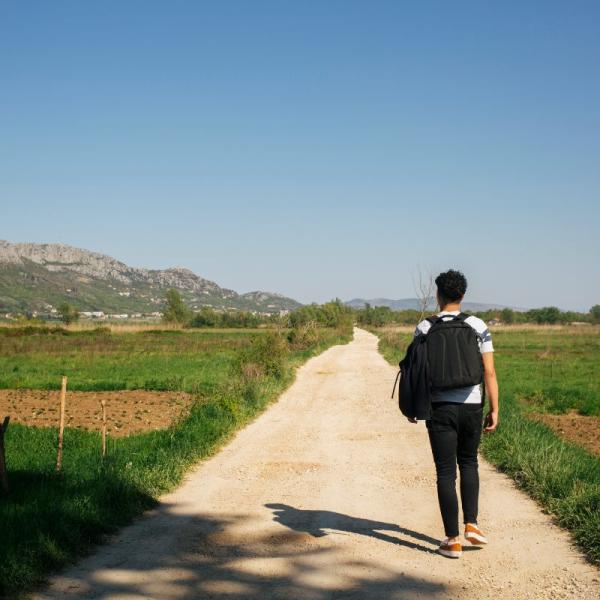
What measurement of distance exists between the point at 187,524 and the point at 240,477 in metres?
2.25

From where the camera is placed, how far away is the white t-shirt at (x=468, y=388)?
5633 millimetres

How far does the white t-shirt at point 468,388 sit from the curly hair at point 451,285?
15 centimetres

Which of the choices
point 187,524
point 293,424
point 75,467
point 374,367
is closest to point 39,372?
point 374,367

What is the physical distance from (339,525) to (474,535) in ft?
4.40

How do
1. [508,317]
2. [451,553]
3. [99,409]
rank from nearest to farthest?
[451,553] → [99,409] → [508,317]

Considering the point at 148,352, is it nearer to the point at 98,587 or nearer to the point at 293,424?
the point at 293,424

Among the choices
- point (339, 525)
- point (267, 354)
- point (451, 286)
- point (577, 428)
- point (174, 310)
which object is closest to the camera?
point (451, 286)

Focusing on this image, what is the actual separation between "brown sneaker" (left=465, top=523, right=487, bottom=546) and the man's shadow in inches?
12.4

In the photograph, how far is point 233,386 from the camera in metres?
16.9

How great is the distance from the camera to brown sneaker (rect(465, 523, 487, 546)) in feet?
18.6

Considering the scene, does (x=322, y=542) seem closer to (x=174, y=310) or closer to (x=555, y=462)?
(x=555, y=462)

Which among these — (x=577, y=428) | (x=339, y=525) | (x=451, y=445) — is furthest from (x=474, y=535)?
(x=577, y=428)

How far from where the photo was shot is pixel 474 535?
5.68 meters

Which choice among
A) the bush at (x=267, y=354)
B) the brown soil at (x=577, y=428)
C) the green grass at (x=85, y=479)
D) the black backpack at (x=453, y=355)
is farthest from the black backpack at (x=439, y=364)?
the bush at (x=267, y=354)
